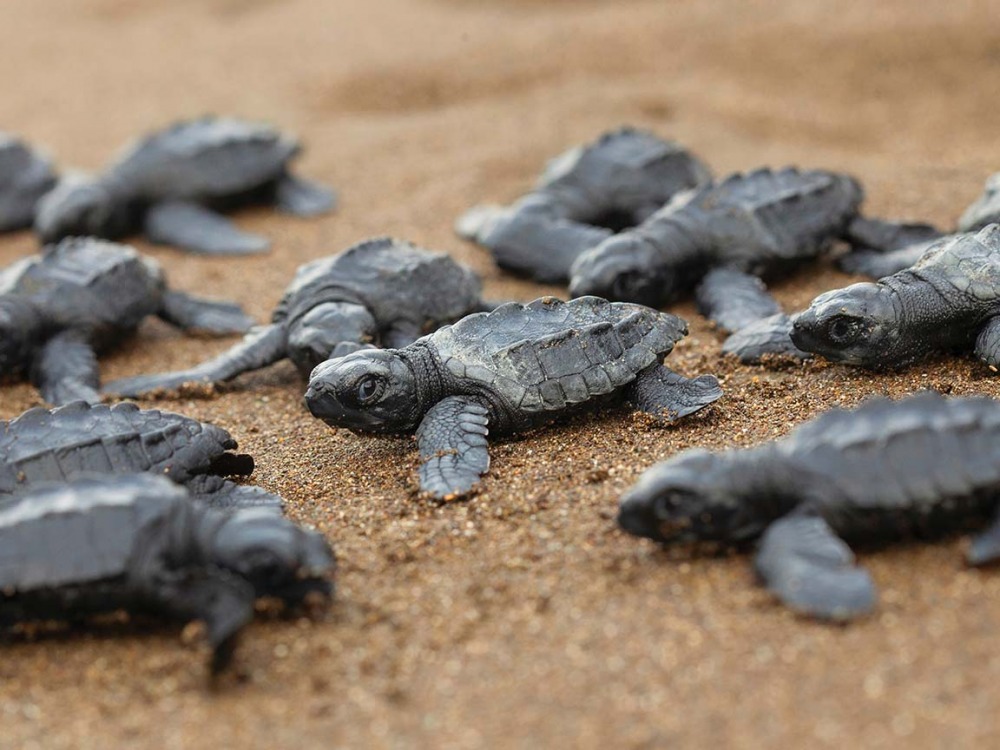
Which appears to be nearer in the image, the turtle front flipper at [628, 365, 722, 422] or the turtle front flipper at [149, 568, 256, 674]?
the turtle front flipper at [149, 568, 256, 674]

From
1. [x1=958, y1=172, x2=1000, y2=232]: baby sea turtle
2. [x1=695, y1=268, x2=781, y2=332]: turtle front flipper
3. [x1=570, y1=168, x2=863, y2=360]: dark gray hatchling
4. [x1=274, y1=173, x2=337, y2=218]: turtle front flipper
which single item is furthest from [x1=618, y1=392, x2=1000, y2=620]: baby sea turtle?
[x1=274, y1=173, x2=337, y2=218]: turtle front flipper

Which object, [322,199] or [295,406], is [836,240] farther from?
[322,199]

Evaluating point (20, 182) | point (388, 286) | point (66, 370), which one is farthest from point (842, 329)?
point (20, 182)

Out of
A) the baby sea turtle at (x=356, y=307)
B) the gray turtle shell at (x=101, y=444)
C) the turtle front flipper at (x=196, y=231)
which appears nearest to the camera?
the gray turtle shell at (x=101, y=444)

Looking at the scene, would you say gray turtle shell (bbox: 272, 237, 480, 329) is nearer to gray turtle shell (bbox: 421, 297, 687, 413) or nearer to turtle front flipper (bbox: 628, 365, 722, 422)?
gray turtle shell (bbox: 421, 297, 687, 413)

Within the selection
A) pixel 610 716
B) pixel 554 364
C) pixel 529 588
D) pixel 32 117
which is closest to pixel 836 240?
pixel 554 364

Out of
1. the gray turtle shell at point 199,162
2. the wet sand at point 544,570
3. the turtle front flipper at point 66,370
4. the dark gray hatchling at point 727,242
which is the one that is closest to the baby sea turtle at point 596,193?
the wet sand at point 544,570

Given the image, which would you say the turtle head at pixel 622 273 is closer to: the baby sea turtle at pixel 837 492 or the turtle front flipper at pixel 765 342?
the turtle front flipper at pixel 765 342
